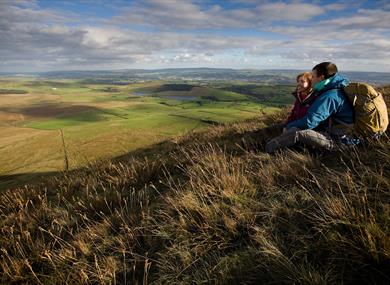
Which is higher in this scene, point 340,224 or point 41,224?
point 340,224

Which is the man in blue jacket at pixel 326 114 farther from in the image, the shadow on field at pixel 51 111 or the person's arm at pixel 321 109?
the shadow on field at pixel 51 111

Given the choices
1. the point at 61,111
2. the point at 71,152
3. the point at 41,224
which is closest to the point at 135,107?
the point at 61,111

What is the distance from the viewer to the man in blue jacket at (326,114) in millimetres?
5602

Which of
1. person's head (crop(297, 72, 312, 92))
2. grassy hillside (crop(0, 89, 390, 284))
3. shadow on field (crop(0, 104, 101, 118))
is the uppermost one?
person's head (crop(297, 72, 312, 92))

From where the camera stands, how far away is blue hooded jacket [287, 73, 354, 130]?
18.4ft

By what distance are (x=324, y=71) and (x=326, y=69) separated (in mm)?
50

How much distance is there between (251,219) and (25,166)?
49143 millimetres

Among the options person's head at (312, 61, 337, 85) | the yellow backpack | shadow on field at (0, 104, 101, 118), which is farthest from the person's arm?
shadow on field at (0, 104, 101, 118)

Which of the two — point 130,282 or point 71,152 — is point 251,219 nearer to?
point 130,282

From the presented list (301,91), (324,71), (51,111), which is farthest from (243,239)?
(51,111)

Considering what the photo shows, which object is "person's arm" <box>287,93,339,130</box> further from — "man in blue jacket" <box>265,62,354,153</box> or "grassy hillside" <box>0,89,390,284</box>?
"grassy hillside" <box>0,89,390,284</box>

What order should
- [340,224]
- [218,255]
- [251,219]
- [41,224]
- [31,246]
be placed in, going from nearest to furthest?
[340,224], [218,255], [251,219], [31,246], [41,224]

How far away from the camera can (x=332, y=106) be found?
223 inches

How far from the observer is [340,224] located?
2.77 meters
